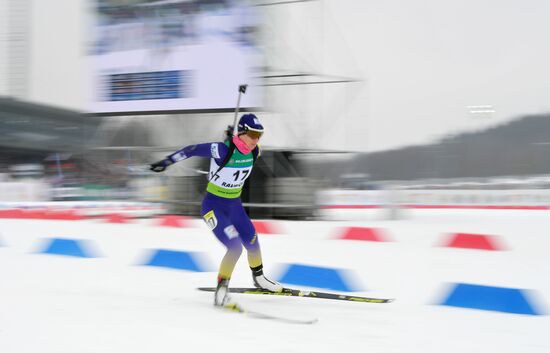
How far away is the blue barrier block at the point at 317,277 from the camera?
5.86 meters

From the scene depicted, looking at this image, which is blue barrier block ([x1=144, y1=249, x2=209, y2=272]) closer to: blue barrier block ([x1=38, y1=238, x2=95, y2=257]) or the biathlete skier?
blue barrier block ([x1=38, y1=238, x2=95, y2=257])

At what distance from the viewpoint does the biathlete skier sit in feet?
15.3

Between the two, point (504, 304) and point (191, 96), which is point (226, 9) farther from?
point (504, 304)

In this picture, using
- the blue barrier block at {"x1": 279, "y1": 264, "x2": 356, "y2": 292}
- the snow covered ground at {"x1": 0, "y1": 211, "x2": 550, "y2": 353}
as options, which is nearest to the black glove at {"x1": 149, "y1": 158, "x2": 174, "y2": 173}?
the snow covered ground at {"x1": 0, "y1": 211, "x2": 550, "y2": 353}

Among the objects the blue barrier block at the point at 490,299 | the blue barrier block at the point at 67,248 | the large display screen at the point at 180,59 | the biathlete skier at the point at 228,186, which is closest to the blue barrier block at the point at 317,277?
the blue barrier block at the point at 490,299

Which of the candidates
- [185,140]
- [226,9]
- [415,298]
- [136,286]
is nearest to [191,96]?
[185,140]

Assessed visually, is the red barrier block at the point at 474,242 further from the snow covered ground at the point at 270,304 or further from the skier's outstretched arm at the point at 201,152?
the skier's outstretched arm at the point at 201,152

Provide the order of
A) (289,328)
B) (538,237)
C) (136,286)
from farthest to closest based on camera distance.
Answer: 1. (538,237)
2. (136,286)
3. (289,328)

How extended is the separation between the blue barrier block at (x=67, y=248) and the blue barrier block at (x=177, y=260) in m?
1.46

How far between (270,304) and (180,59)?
11778 millimetres

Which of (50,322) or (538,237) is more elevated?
(50,322)

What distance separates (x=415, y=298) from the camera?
17.5 ft

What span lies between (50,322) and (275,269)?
333cm

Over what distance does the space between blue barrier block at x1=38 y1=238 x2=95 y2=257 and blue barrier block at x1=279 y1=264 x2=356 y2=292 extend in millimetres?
3412
